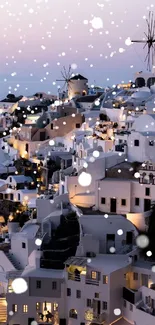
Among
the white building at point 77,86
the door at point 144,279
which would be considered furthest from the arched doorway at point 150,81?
the door at point 144,279

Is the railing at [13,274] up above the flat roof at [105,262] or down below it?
below

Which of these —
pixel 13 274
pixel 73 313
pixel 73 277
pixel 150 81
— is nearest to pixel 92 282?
pixel 73 277

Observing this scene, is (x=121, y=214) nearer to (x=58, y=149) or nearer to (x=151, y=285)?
(x=151, y=285)

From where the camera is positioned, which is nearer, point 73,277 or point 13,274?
point 73,277

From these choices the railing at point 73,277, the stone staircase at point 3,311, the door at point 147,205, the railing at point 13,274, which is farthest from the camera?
the door at point 147,205

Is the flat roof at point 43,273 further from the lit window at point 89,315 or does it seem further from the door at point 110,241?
the door at point 110,241

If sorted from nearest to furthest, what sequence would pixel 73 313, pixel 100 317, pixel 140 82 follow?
1. pixel 100 317
2. pixel 73 313
3. pixel 140 82

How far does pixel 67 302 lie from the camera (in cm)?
1390

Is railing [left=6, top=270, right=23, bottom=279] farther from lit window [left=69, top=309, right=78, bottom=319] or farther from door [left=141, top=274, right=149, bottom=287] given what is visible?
door [left=141, top=274, right=149, bottom=287]

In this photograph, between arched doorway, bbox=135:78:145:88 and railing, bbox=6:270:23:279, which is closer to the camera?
railing, bbox=6:270:23:279

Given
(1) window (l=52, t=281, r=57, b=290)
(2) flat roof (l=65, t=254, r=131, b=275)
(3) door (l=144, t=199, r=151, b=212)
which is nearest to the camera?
(2) flat roof (l=65, t=254, r=131, b=275)

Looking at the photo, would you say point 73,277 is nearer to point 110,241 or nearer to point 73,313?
point 73,313

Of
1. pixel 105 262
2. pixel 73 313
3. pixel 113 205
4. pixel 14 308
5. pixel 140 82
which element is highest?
pixel 140 82

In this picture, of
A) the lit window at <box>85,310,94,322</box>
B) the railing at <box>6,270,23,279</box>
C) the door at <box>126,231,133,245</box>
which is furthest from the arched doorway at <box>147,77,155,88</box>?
the lit window at <box>85,310,94,322</box>
